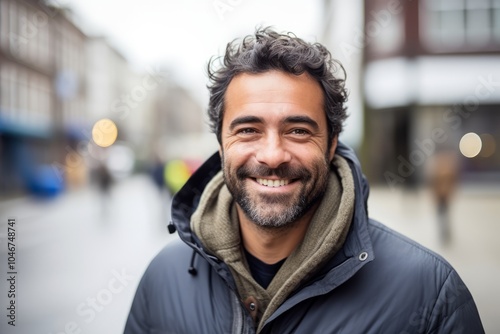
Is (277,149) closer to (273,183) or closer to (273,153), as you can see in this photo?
(273,153)

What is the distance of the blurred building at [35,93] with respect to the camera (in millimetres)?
23172

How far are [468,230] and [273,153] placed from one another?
11018 millimetres

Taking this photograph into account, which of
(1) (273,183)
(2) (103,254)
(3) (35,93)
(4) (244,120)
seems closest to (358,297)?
(1) (273,183)

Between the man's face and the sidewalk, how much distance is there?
3853mm

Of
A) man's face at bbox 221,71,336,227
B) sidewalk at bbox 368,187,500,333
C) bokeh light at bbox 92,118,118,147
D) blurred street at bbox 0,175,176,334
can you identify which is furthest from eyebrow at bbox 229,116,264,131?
bokeh light at bbox 92,118,118,147

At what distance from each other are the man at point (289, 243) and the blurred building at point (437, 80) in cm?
2024

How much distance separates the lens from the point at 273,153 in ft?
6.04

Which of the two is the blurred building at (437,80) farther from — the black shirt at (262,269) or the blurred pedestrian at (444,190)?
the black shirt at (262,269)

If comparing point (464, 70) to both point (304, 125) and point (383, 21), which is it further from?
point (304, 125)

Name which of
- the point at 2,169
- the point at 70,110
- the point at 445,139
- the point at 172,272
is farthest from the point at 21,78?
the point at 172,272

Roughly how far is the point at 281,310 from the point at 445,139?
22.9 m

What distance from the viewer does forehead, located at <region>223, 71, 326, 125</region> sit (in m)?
1.89

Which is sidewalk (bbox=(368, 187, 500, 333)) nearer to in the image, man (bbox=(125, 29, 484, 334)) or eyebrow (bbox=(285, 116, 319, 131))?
man (bbox=(125, 29, 484, 334))

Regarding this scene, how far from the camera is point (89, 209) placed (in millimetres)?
18203
